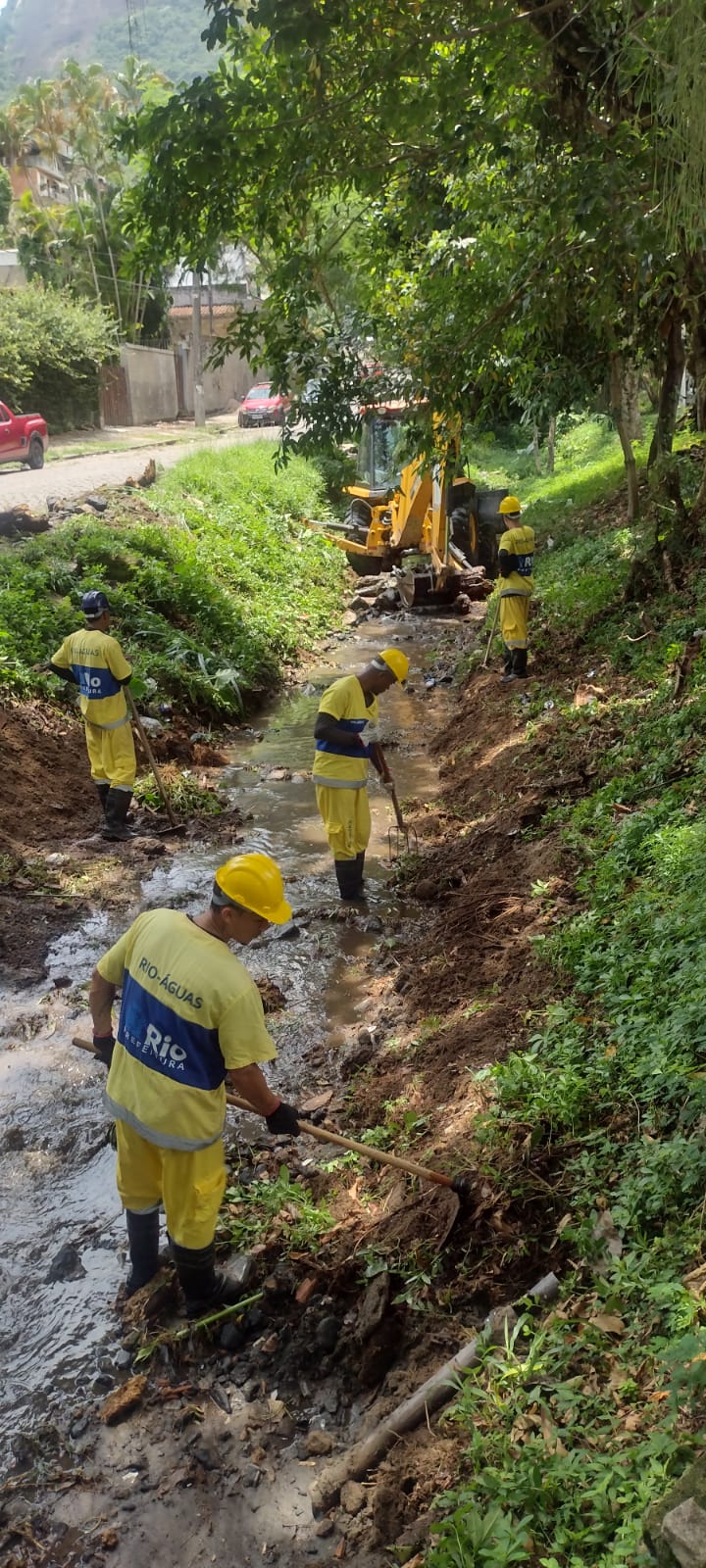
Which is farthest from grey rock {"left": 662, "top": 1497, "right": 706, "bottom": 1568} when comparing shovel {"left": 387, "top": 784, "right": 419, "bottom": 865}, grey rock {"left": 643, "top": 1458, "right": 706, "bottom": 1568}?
shovel {"left": 387, "top": 784, "right": 419, "bottom": 865}

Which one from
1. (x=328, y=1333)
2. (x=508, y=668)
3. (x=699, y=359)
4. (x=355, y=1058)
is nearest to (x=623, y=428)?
(x=699, y=359)

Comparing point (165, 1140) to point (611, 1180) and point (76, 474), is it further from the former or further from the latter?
point (76, 474)

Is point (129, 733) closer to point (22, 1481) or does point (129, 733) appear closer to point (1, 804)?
point (1, 804)

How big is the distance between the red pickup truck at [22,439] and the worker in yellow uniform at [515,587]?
1245cm

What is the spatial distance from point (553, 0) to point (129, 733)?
17.7 ft

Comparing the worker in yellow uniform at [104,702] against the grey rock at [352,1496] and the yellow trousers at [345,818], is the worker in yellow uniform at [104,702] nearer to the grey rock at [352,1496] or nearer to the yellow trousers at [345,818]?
the yellow trousers at [345,818]

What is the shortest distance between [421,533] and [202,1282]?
52.2 feet

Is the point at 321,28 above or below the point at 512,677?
above

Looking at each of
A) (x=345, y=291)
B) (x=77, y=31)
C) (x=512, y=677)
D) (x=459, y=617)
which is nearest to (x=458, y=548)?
(x=459, y=617)

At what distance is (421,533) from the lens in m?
18.2

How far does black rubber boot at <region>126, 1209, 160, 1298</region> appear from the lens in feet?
12.4

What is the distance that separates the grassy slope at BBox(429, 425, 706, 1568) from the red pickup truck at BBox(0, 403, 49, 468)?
53.1ft

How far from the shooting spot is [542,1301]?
3.17 meters

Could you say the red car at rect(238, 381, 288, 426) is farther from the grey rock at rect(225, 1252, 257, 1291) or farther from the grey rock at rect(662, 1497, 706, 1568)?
the grey rock at rect(662, 1497, 706, 1568)
